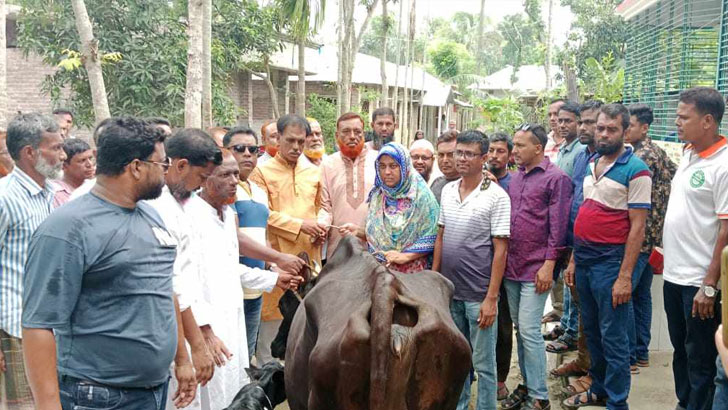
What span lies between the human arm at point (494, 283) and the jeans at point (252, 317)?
162 cm

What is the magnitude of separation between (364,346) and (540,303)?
272 centimetres

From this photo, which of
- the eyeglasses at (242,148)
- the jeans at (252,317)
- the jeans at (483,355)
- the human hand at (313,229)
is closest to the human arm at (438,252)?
the jeans at (483,355)

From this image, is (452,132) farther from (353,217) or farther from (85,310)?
(85,310)

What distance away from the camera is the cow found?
2.27m

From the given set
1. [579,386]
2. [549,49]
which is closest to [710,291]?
[579,386]

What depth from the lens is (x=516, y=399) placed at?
502 cm

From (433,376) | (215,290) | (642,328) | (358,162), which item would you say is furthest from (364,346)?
(642,328)

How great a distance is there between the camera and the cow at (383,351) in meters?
2.27

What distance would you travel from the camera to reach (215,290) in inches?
147

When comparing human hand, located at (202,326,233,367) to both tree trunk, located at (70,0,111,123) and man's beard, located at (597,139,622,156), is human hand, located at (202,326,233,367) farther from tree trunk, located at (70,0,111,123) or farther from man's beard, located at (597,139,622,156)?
tree trunk, located at (70,0,111,123)

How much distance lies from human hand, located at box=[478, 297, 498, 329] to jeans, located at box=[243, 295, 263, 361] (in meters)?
1.62

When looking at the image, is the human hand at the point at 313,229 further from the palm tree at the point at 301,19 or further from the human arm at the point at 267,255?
the palm tree at the point at 301,19

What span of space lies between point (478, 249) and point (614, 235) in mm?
1003

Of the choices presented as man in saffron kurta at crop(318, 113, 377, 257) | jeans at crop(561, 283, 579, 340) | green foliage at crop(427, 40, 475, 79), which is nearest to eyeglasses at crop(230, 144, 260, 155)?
man in saffron kurta at crop(318, 113, 377, 257)
